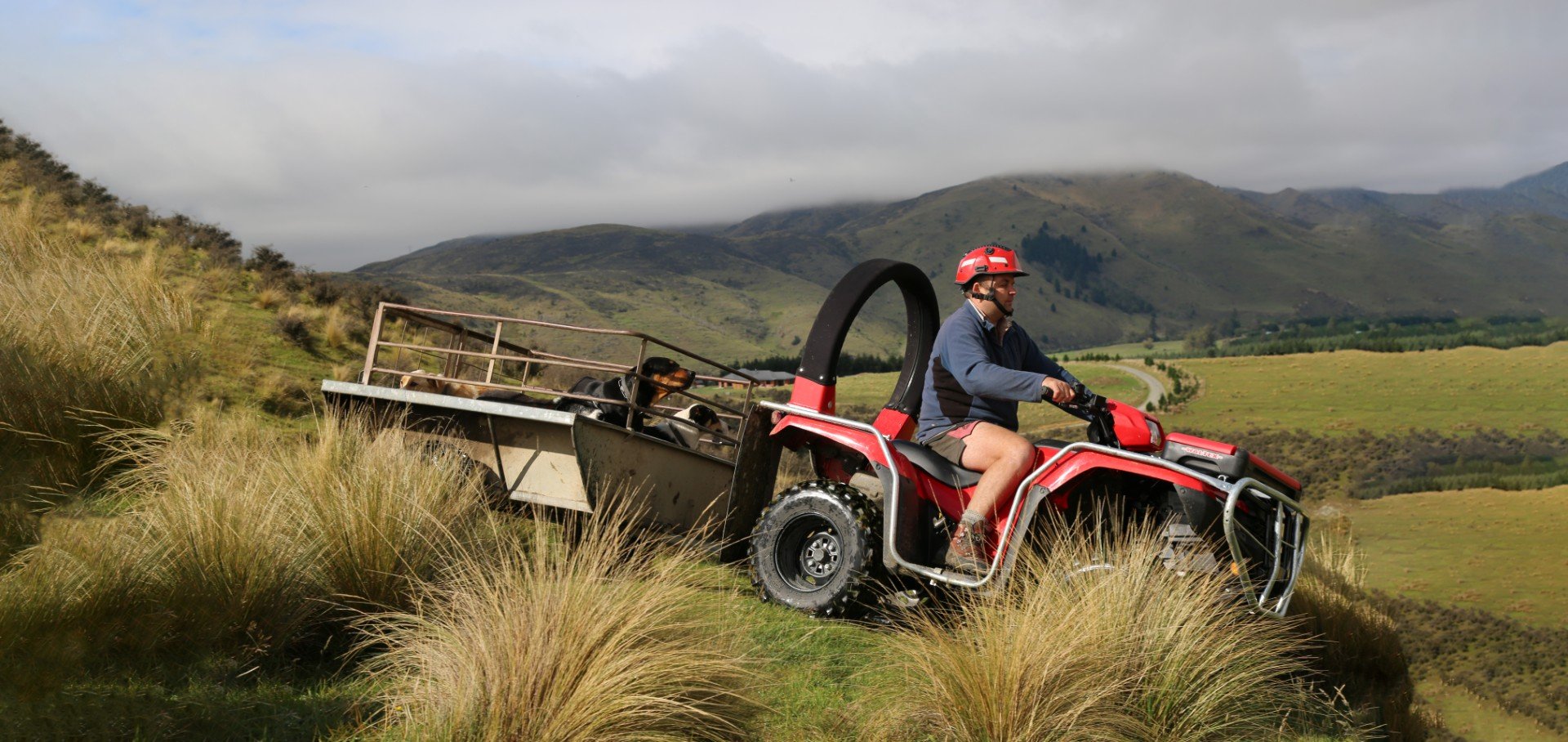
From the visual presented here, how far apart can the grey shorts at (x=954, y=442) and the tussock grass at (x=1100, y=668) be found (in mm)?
1268

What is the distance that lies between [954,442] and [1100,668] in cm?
215

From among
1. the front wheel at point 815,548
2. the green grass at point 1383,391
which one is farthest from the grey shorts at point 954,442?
the green grass at point 1383,391

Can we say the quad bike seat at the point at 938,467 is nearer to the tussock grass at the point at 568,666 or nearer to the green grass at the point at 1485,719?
the tussock grass at the point at 568,666

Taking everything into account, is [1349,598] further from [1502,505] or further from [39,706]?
[1502,505]

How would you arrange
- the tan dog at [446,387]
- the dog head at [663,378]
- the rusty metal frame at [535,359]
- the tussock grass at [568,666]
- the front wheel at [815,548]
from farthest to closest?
the tan dog at [446,387] < the dog head at [663,378] < the rusty metal frame at [535,359] < the front wheel at [815,548] < the tussock grass at [568,666]

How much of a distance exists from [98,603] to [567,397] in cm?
441

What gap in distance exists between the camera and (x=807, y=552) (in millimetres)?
7199

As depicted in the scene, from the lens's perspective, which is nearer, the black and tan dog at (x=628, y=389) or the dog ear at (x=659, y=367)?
the black and tan dog at (x=628, y=389)

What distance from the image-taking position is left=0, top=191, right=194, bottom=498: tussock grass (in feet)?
23.5

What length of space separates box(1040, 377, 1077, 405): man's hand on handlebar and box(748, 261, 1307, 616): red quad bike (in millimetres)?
123

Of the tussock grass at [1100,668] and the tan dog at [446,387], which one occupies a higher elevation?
A: the tan dog at [446,387]

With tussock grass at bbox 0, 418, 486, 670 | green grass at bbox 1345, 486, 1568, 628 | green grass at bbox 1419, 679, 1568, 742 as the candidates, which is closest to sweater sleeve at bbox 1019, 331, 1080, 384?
tussock grass at bbox 0, 418, 486, 670

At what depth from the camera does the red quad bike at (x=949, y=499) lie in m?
5.99

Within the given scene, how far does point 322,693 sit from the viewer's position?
15.1ft
